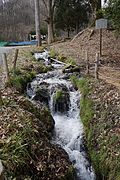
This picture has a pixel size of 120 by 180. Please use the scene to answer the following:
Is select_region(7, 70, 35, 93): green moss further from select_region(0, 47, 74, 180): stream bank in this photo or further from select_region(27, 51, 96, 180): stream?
select_region(0, 47, 74, 180): stream bank

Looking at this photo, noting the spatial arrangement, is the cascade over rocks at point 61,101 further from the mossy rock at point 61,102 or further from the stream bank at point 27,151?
the stream bank at point 27,151

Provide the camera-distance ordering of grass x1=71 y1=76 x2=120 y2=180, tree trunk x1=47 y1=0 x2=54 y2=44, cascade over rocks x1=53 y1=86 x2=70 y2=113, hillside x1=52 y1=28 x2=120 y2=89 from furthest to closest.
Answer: tree trunk x1=47 y1=0 x2=54 y2=44 → hillside x1=52 y1=28 x2=120 y2=89 → cascade over rocks x1=53 y1=86 x2=70 y2=113 → grass x1=71 y1=76 x2=120 y2=180

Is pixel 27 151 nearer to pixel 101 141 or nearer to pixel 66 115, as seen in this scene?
pixel 101 141

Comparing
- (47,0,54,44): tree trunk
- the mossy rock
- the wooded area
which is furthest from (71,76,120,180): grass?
(47,0,54,44): tree trunk

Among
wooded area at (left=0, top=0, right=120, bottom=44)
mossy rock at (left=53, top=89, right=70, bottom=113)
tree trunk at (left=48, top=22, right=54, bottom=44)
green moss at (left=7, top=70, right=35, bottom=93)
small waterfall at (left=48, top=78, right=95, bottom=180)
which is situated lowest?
small waterfall at (left=48, top=78, right=95, bottom=180)

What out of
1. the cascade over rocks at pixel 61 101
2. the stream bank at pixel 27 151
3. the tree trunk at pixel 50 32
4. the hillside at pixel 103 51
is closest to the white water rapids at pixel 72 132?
the cascade over rocks at pixel 61 101

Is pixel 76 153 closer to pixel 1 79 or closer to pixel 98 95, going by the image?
→ pixel 98 95

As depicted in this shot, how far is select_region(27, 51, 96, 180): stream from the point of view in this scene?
8227mm

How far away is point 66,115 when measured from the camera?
36.3 feet

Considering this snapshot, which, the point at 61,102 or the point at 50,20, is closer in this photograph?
the point at 61,102

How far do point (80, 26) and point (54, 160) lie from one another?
105ft

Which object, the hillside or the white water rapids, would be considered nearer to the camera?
the white water rapids

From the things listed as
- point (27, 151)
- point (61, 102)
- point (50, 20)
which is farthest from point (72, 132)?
point (50, 20)

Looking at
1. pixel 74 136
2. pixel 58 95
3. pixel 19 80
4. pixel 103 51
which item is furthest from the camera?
pixel 103 51
